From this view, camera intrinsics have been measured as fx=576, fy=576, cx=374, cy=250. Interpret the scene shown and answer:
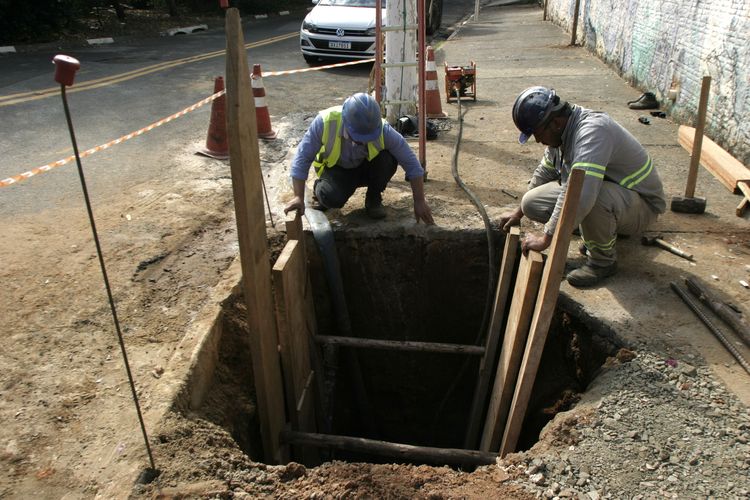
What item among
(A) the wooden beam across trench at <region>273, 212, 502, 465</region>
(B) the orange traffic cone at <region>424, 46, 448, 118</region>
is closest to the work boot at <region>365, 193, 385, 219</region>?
(A) the wooden beam across trench at <region>273, 212, 502, 465</region>

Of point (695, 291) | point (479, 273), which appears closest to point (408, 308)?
point (479, 273)

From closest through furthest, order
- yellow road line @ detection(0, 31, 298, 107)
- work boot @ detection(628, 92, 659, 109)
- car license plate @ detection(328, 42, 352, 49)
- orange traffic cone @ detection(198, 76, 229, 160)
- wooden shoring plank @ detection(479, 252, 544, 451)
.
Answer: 1. wooden shoring plank @ detection(479, 252, 544, 451)
2. orange traffic cone @ detection(198, 76, 229, 160)
3. work boot @ detection(628, 92, 659, 109)
4. yellow road line @ detection(0, 31, 298, 107)
5. car license plate @ detection(328, 42, 352, 49)

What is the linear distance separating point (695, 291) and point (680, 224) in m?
1.12

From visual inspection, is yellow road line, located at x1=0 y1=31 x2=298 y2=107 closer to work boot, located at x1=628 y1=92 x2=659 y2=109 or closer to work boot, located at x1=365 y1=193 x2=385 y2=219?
work boot, located at x1=365 y1=193 x2=385 y2=219

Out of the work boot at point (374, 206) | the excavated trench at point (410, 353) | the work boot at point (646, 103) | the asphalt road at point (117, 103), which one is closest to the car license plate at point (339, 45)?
the asphalt road at point (117, 103)

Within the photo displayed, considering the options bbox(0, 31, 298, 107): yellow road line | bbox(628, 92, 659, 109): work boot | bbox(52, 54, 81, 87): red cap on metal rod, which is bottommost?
bbox(628, 92, 659, 109): work boot

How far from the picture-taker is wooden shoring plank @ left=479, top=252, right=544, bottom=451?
10.6 ft

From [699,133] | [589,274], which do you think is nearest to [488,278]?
[589,274]

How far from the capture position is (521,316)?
10.8 ft

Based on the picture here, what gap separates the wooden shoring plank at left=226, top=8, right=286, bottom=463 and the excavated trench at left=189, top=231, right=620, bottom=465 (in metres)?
0.20

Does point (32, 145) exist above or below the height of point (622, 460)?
above

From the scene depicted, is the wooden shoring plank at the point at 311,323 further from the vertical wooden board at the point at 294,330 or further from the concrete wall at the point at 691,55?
the concrete wall at the point at 691,55

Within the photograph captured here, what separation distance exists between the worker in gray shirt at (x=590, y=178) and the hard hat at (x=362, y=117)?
0.92m

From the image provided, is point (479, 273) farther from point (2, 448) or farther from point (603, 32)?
point (603, 32)
